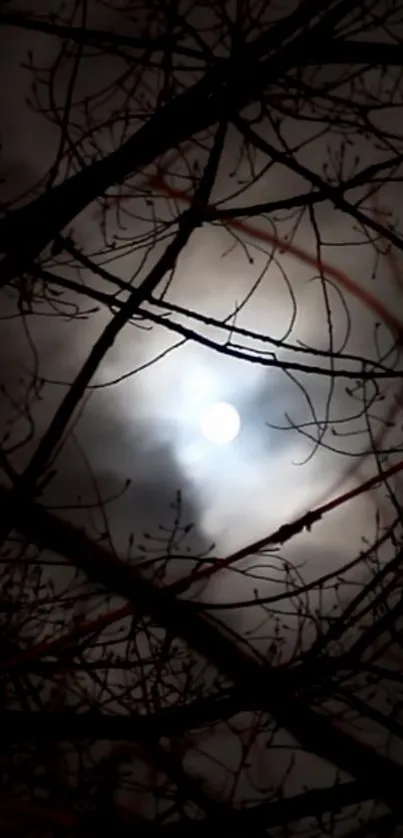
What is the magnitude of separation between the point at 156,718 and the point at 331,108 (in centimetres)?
75

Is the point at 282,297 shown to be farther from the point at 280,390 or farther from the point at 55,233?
the point at 55,233

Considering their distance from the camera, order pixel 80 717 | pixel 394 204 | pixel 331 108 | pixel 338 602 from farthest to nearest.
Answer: pixel 338 602, pixel 394 204, pixel 331 108, pixel 80 717

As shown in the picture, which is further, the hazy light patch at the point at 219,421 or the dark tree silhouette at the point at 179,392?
the hazy light patch at the point at 219,421

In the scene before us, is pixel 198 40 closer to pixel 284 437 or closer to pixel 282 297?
pixel 282 297

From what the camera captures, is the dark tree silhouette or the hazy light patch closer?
the dark tree silhouette

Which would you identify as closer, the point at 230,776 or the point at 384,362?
the point at 384,362

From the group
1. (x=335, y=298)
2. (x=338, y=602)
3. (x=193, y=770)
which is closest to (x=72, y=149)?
(x=335, y=298)

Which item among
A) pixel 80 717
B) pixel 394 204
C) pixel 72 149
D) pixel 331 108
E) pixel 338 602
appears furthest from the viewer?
pixel 338 602

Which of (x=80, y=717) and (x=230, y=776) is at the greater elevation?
(x=230, y=776)

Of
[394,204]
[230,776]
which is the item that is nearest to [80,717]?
[230,776]

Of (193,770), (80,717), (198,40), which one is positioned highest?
(198,40)

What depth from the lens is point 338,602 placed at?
4.82ft

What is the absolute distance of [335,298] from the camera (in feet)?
4.46

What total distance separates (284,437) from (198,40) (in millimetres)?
594
